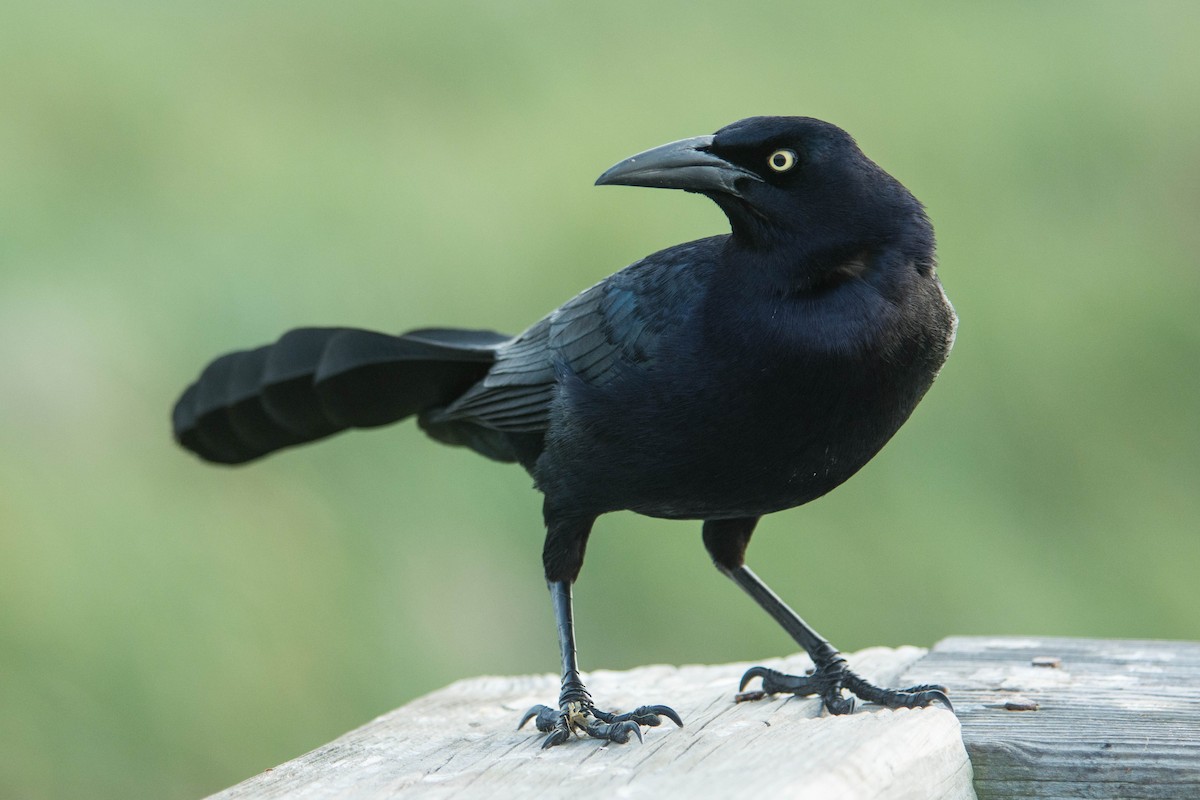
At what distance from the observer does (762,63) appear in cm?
687

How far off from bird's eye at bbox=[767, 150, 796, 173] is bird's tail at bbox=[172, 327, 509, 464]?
46.2 inches

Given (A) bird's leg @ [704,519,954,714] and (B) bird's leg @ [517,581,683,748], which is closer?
(B) bird's leg @ [517,581,683,748]

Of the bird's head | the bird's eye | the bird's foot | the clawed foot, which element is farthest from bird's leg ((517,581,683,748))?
the bird's eye

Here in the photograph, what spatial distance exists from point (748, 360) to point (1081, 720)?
103cm

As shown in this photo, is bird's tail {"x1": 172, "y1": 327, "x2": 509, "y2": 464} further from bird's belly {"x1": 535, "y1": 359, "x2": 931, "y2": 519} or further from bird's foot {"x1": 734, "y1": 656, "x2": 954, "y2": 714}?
bird's foot {"x1": 734, "y1": 656, "x2": 954, "y2": 714}

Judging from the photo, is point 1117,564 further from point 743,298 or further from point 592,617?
point 743,298

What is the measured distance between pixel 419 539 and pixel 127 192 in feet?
6.84

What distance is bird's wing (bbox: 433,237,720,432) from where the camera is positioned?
3443mm

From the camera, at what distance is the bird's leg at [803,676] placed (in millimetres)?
3369

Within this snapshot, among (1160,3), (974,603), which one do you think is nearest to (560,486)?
(974,603)

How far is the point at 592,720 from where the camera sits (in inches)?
127

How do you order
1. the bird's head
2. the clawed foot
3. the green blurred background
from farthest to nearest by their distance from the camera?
the green blurred background
the bird's head
the clawed foot

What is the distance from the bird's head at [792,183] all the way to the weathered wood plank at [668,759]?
1.09 metres

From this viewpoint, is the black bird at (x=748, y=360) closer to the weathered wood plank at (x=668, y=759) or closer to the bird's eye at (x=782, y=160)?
the bird's eye at (x=782, y=160)
